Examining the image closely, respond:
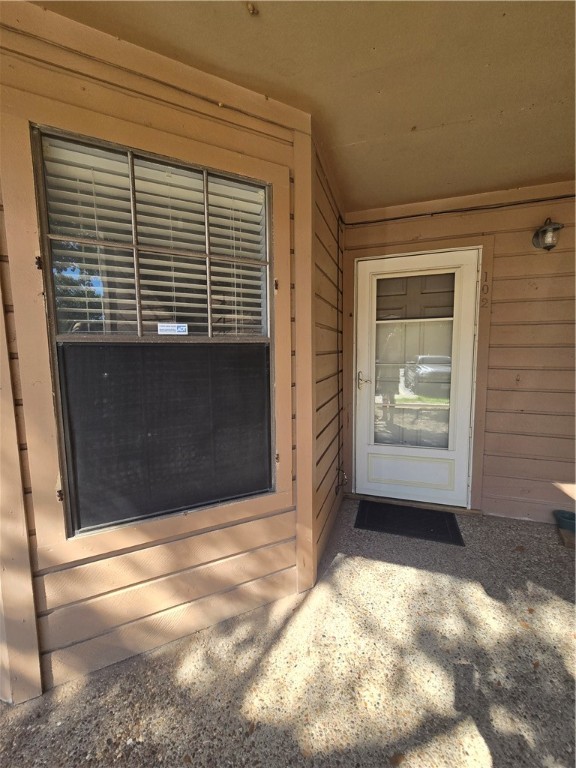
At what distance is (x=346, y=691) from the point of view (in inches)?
48.5

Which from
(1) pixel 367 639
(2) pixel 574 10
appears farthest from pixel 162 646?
(2) pixel 574 10

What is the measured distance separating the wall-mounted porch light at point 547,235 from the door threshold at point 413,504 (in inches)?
81.5

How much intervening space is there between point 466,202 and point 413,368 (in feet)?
4.35

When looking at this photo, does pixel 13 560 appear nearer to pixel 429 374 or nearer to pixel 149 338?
pixel 149 338

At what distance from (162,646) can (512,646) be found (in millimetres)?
1596

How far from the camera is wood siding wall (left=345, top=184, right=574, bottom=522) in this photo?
2.30 meters

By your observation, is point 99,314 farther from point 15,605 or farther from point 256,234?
point 15,605

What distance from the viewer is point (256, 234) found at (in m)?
1.53

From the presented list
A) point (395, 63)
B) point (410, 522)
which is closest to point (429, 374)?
A: point (410, 522)

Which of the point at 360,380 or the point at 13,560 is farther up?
the point at 360,380

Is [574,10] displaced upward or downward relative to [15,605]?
upward

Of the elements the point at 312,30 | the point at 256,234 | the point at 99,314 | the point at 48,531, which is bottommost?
the point at 48,531

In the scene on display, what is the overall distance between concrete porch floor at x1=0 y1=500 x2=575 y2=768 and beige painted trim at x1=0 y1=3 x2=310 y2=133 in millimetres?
2366

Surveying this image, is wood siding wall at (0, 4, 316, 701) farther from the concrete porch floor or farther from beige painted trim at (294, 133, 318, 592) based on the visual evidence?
the concrete porch floor
